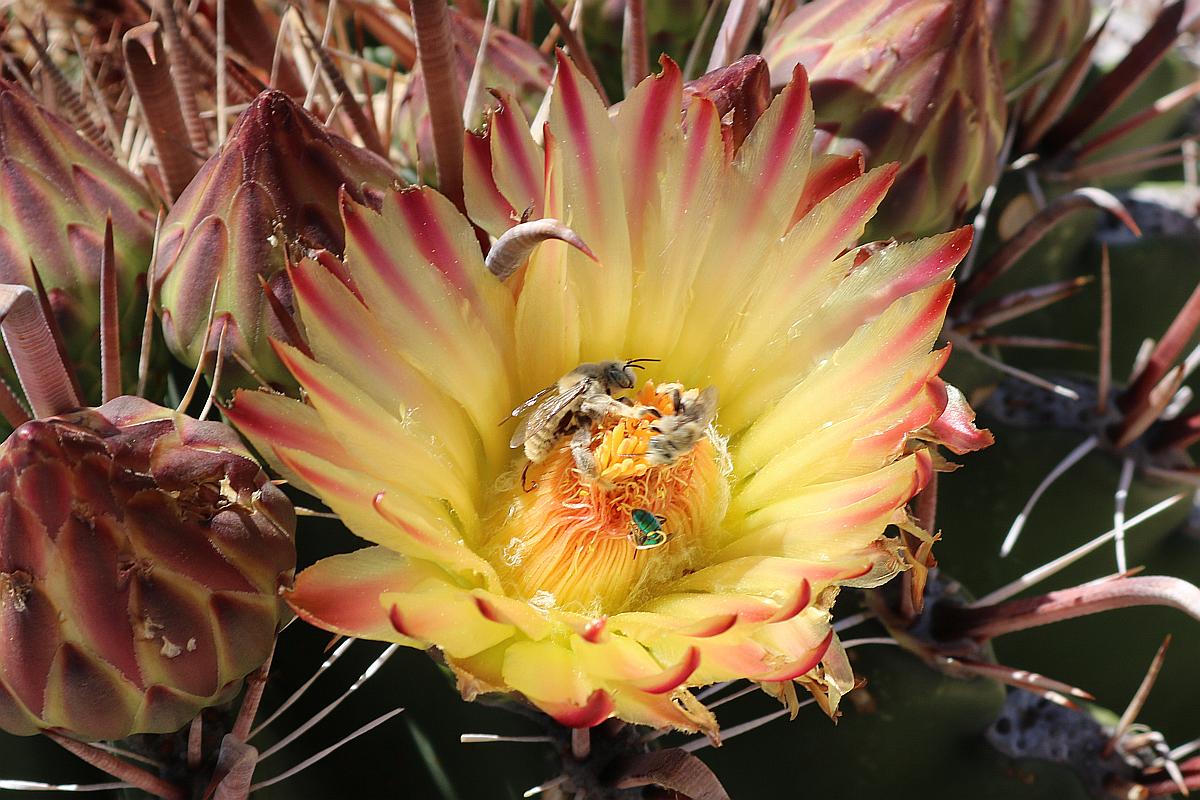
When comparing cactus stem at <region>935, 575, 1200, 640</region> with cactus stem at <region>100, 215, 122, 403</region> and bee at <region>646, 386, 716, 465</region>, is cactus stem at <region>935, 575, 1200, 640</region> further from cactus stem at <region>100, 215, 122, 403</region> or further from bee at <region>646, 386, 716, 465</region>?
cactus stem at <region>100, 215, 122, 403</region>

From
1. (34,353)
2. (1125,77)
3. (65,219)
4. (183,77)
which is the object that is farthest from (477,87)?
(1125,77)

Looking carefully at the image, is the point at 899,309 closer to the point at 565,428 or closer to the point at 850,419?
the point at 850,419

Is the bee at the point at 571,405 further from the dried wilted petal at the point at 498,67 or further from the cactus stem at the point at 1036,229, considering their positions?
the cactus stem at the point at 1036,229

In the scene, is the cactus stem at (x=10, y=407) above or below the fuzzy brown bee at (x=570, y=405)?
above

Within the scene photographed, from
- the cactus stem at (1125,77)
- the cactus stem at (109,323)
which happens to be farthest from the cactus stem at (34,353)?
the cactus stem at (1125,77)

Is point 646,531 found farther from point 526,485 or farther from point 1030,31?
point 1030,31

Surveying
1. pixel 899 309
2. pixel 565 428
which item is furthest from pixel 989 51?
pixel 565 428
